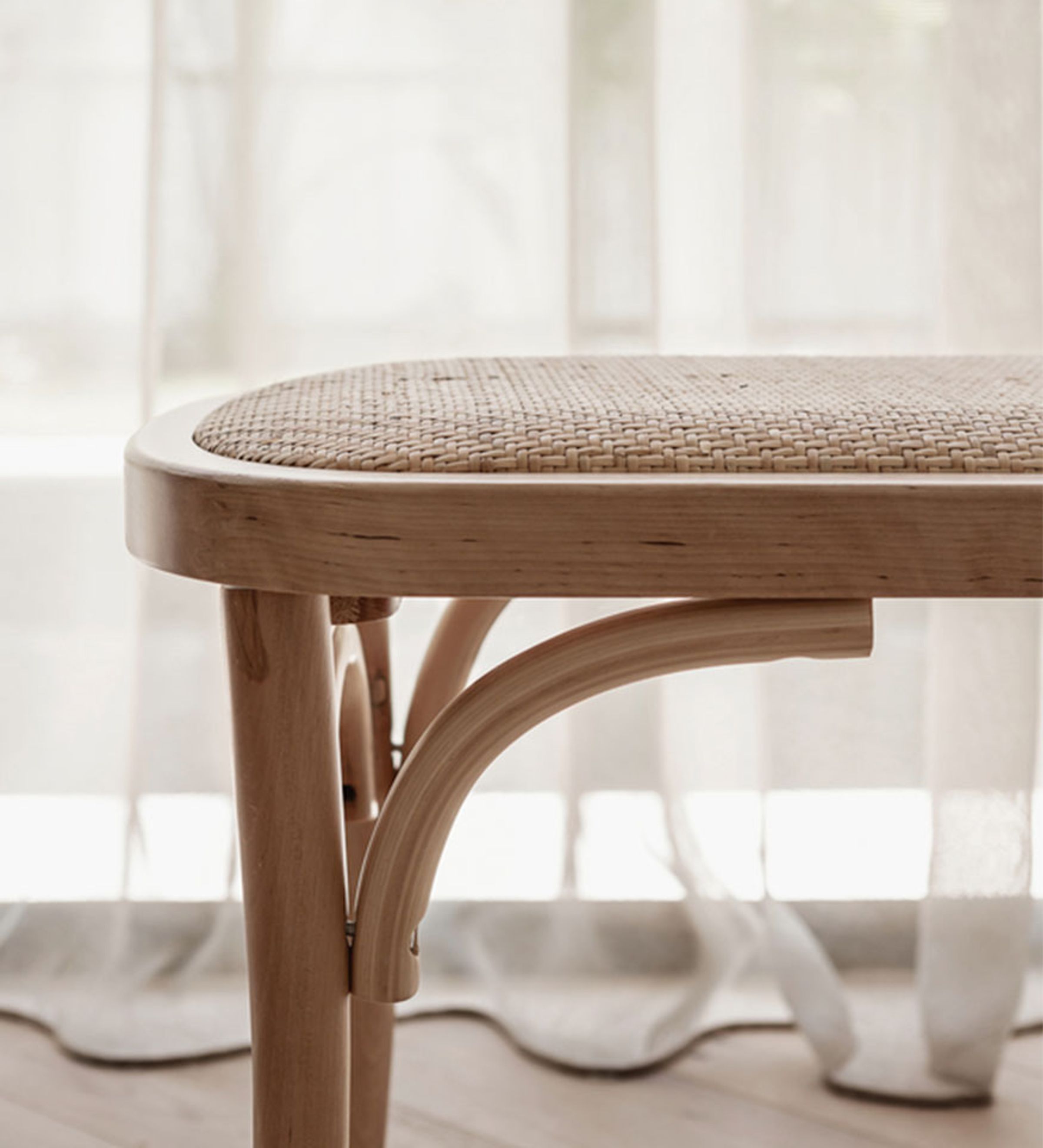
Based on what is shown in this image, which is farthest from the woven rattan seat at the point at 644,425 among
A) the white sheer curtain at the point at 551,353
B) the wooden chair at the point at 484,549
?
the white sheer curtain at the point at 551,353

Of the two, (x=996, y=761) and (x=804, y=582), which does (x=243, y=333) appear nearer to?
(x=996, y=761)

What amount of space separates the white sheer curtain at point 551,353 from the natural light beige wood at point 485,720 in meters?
0.66

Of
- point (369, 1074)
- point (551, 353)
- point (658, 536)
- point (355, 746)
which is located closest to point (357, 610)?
point (355, 746)

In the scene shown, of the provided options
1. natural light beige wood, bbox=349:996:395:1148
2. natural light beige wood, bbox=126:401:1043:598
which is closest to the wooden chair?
natural light beige wood, bbox=126:401:1043:598

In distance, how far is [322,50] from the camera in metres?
1.10

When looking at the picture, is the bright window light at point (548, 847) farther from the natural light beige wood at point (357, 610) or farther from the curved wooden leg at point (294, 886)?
the curved wooden leg at point (294, 886)

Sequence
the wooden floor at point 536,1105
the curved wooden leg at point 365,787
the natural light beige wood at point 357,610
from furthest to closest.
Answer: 1. the wooden floor at point 536,1105
2. the curved wooden leg at point 365,787
3. the natural light beige wood at point 357,610

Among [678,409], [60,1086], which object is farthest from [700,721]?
[678,409]

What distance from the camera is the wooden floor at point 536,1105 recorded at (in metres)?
1.00

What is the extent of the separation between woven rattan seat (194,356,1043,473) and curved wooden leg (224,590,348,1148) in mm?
57

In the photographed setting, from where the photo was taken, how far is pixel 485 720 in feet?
Answer: 1.54

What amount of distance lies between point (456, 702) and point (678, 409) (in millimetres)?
123

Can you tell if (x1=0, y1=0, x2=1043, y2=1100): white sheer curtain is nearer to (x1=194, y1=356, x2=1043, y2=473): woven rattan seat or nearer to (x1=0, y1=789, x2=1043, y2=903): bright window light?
(x1=0, y1=789, x2=1043, y2=903): bright window light

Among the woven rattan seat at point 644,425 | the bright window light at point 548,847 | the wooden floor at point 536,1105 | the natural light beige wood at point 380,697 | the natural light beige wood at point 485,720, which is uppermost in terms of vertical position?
the woven rattan seat at point 644,425
